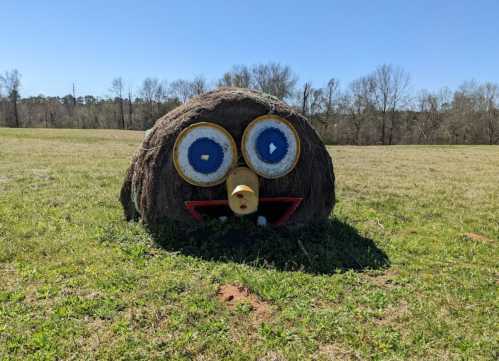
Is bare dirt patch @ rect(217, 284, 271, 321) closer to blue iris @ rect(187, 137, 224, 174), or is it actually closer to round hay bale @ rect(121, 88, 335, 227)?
round hay bale @ rect(121, 88, 335, 227)

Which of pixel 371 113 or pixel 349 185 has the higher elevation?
pixel 371 113

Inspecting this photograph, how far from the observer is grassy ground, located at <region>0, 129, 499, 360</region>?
3.11 m

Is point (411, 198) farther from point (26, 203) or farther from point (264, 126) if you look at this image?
point (26, 203)

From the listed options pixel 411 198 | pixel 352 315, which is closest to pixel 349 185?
pixel 411 198

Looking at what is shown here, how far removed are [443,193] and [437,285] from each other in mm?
6208

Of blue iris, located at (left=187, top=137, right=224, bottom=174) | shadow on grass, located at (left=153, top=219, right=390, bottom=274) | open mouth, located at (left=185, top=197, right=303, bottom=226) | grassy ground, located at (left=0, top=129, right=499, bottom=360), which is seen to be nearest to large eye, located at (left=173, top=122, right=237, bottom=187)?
blue iris, located at (left=187, top=137, right=224, bottom=174)

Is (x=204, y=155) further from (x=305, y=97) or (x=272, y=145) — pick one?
(x=305, y=97)

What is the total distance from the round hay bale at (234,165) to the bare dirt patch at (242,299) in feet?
3.80

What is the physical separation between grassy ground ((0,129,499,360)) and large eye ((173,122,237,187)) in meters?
1.00

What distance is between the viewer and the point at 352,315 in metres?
3.62

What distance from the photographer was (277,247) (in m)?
5.02

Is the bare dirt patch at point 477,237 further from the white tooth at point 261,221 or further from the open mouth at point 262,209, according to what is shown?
the white tooth at point 261,221

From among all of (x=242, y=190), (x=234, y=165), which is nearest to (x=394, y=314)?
(x=242, y=190)

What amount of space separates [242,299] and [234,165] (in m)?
1.99
